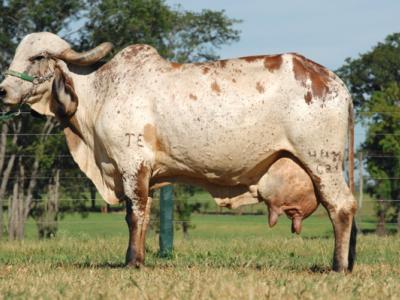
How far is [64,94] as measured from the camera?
9359 mm

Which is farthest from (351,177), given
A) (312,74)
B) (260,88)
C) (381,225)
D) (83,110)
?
(381,225)

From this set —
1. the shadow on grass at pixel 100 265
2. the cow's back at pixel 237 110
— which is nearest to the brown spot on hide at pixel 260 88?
the cow's back at pixel 237 110

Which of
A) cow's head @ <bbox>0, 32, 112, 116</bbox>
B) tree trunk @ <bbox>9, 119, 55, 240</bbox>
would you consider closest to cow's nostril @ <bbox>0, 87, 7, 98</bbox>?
cow's head @ <bbox>0, 32, 112, 116</bbox>

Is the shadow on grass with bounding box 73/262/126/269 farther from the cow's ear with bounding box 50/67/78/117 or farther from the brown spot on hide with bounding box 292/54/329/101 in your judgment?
the brown spot on hide with bounding box 292/54/329/101

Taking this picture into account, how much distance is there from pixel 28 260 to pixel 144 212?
189 cm

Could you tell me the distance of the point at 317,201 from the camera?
8.70 metres

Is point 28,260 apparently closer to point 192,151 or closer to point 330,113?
point 192,151

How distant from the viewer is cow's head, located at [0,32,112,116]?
9266 mm

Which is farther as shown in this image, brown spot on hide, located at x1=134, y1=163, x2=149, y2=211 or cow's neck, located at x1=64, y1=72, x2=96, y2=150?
cow's neck, located at x1=64, y1=72, x2=96, y2=150

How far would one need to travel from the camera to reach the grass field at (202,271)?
614 centimetres

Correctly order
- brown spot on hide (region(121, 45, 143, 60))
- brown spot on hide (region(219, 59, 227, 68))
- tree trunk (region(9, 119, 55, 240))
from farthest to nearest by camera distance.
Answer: tree trunk (region(9, 119, 55, 240)) < brown spot on hide (region(121, 45, 143, 60)) < brown spot on hide (region(219, 59, 227, 68))

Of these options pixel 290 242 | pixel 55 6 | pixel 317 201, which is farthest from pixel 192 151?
pixel 55 6

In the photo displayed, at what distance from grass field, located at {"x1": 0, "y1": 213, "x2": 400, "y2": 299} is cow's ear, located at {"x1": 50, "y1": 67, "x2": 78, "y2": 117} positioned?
151 centimetres

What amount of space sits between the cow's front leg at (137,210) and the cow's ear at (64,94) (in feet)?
3.48
